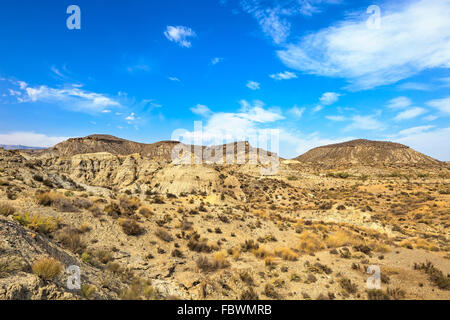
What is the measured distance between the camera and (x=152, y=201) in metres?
19.7

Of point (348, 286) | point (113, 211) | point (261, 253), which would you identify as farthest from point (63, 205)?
point (348, 286)

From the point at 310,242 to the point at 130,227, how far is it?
41.9ft

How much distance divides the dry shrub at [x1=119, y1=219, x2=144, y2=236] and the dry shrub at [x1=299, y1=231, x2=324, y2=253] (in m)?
11.1

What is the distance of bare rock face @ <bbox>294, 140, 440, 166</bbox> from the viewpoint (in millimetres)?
98350

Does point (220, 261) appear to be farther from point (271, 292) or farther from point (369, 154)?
point (369, 154)

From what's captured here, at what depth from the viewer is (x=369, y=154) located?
108 metres

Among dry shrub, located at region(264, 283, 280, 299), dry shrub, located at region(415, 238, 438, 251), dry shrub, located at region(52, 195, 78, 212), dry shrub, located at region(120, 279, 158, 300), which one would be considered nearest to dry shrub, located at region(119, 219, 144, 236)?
dry shrub, located at region(52, 195, 78, 212)

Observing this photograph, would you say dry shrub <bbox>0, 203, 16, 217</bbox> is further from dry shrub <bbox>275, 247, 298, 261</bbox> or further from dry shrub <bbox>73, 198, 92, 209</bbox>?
dry shrub <bbox>275, 247, 298, 261</bbox>

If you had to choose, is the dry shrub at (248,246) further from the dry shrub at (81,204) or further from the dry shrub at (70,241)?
the dry shrub at (81,204)

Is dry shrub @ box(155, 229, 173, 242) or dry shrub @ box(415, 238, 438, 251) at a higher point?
dry shrub @ box(155, 229, 173, 242)

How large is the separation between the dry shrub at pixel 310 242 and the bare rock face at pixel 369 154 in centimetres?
8089
